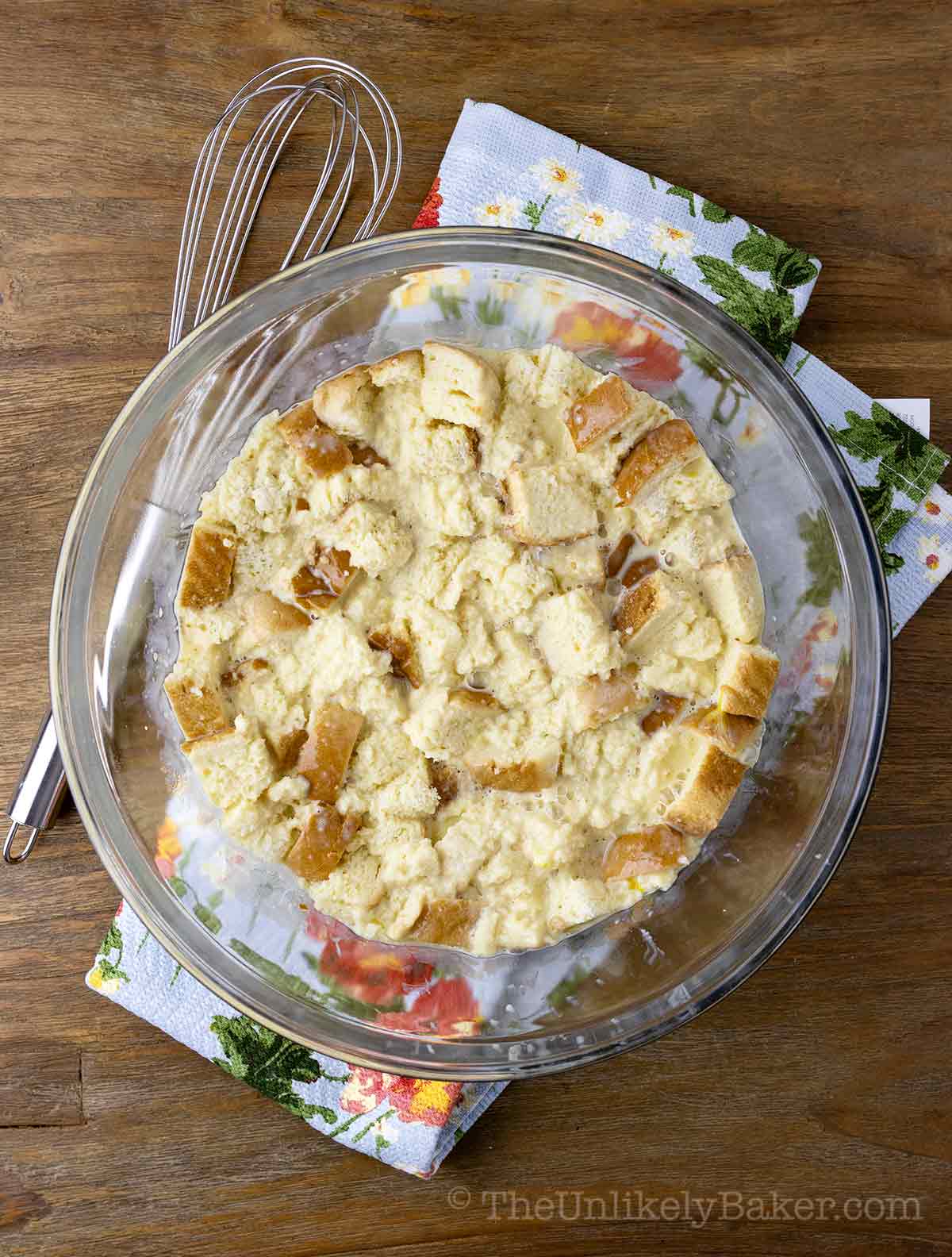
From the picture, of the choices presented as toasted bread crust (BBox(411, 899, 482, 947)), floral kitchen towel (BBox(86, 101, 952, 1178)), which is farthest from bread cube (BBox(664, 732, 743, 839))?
toasted bread crust (BBox(411, 899, 482, 947))

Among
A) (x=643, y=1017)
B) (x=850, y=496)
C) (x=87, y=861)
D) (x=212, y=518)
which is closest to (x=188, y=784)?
(x=87, y=861)

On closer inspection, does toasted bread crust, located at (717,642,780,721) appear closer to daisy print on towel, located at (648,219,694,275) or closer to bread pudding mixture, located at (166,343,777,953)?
bread pudding mixture, located at (166,343,777,953)

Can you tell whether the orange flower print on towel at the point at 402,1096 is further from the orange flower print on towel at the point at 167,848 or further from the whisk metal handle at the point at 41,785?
the whisk metal handle at the point at 41,785

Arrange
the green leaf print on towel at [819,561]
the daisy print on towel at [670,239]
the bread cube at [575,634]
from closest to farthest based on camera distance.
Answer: the bread cube at [575,634], the green leaf print on towel at [819,561], the daisy print on towel at [670,239]

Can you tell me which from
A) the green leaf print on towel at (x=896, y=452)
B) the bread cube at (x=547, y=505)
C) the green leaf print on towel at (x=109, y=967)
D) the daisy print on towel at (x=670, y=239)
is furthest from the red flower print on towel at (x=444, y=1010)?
the daisy print on towel at (x=670, y=239)

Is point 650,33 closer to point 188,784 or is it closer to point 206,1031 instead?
point 188,784

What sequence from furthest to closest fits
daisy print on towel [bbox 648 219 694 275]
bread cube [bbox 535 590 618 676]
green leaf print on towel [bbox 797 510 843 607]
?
daisy print on towel [bbox 648 219 694 275]
green leaf print on towel [bbox 797 510 843 607]
bread cube [bbox 535 590 618 676]
